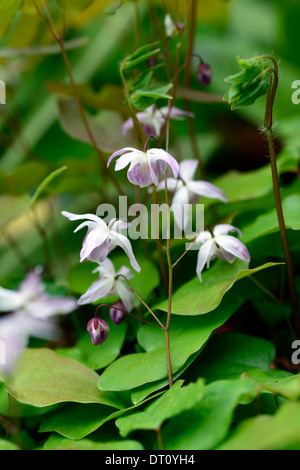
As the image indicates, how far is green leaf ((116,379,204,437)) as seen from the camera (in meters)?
0.43

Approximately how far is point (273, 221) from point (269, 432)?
1.26 ft

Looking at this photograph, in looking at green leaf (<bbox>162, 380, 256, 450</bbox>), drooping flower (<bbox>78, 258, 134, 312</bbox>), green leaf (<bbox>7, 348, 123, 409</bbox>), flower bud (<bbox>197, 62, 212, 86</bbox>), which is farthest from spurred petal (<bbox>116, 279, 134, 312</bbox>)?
flower bud (<bbox>197, 62, 212, 86</bbox>)

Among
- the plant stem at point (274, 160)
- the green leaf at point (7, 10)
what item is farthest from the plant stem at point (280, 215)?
the green leaf at point (7, 10)

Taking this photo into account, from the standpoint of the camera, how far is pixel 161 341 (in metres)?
0.62

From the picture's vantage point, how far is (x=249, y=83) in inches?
20.4

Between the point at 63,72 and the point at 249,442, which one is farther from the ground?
the point at 249,442

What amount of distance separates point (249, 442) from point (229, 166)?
4.53ft

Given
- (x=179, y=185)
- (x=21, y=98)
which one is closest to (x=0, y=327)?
(x=179, y=185)

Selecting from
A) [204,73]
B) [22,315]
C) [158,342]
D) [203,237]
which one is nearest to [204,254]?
[203,237]

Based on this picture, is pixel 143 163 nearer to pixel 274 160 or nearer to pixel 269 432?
pixel 274 160

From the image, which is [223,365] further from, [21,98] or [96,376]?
[21,98]

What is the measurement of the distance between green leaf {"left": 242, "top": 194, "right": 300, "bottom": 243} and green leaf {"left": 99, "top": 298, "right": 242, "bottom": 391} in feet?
0.37

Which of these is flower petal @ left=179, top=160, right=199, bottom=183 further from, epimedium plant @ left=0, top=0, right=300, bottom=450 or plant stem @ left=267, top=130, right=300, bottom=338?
plant stem @ left=267, top=130, right=300, bottom=338

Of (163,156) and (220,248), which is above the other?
(163,156)
